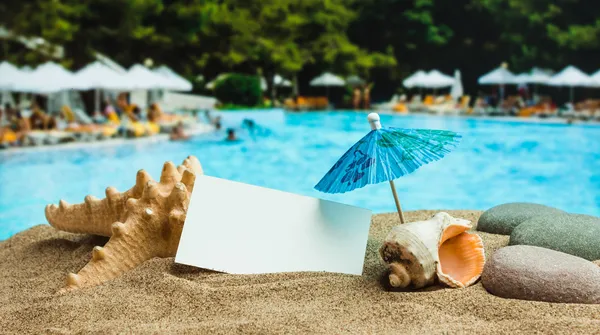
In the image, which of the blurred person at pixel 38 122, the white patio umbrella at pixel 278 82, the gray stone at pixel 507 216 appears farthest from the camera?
the white patio umbrella at pixel 278 82

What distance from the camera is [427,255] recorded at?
10.3 feet

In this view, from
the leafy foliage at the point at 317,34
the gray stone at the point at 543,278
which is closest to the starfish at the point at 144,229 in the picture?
the gray stone at the point at 543,278

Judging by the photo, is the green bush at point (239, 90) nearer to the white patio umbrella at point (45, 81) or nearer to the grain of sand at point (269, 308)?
the white patio umbrella at point (45, 81)

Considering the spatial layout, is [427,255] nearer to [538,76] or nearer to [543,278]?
[543,278]

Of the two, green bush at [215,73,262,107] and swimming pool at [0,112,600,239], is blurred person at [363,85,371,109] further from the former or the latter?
Answer: swimming pool at [0,112,600,239]

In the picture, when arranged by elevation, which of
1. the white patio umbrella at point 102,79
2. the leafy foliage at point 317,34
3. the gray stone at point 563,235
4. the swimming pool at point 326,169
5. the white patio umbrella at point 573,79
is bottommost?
the swimming pool at point 326,169

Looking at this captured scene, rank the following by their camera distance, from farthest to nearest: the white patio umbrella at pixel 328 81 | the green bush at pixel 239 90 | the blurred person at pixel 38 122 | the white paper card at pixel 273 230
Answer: the white patio umbrella at pixel 328 81, the green bush at pixel 239 90, the blurred person at pixel 38 122, the white paper card at pixel 273 230

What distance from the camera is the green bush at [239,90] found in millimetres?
27875

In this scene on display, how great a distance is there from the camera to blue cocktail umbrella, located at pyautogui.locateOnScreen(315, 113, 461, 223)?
133 inches

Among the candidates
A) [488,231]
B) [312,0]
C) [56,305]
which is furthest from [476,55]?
[56,305]

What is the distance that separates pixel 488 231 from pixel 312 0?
96.0 ft

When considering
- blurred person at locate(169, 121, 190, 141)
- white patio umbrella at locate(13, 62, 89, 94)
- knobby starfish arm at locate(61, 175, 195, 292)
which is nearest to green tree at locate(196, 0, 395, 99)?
white patio umbrella at locate(13, 62, 89, 94)

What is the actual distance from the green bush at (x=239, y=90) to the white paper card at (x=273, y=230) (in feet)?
80.4

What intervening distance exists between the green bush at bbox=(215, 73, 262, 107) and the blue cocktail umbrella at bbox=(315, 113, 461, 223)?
967 inches
